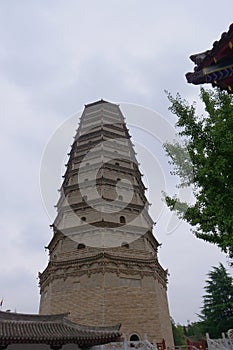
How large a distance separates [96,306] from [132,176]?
414 inches

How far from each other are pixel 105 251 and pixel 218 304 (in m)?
15.3

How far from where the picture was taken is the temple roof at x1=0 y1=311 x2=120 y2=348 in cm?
1081

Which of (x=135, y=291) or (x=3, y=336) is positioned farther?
(x=135, y=291)

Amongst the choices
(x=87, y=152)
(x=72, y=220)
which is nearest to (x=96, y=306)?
(x=72, y=220)

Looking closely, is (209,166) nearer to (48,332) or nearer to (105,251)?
(48,332)

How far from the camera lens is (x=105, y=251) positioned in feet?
58.2

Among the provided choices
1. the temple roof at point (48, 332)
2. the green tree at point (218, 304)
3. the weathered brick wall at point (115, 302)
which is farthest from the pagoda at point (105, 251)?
the green tree at point (218, 304)

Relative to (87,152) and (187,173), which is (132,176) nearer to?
(87,152)

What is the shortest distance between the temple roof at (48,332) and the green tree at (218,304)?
1718cm

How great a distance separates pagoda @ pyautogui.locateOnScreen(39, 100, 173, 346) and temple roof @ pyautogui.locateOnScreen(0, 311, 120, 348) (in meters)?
3.42

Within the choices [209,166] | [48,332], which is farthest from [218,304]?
[209,166]

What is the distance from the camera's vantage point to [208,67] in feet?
17.4

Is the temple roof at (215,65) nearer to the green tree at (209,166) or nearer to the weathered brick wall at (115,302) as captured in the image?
the green tree at (209,166)

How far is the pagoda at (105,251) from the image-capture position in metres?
16.2
